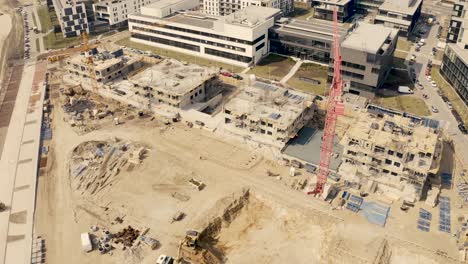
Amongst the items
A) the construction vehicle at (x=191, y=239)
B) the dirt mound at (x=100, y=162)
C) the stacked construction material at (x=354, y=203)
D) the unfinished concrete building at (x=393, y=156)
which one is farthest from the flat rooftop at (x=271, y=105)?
the construction vehicle at (x=191, y=239)

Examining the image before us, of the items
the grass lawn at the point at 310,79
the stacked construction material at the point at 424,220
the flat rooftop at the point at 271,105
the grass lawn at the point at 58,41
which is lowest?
the stacked construction material at the point at 424,220

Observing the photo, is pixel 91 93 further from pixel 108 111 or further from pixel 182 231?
pixel 182 231

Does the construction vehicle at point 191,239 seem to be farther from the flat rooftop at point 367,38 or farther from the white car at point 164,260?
the flat rooftop at point 367,38

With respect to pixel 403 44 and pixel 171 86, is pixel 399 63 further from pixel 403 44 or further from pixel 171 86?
pixel 171 86

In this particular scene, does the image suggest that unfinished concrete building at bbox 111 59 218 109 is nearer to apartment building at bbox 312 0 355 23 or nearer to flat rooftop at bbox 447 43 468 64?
flat rooftop at bbox 447 43 468 64

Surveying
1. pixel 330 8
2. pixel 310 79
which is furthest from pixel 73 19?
pixel 330 8

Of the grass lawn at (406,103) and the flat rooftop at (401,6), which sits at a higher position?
the flat rooftop at (401,6)

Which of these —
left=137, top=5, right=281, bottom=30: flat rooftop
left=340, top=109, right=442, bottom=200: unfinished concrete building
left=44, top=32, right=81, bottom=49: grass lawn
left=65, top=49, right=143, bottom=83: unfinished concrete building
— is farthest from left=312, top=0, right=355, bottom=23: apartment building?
left=44, top=32, right=81, bottom=49: grass lawn
